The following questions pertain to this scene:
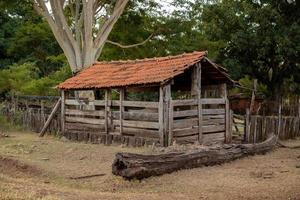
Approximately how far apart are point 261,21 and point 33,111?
12.1 meters

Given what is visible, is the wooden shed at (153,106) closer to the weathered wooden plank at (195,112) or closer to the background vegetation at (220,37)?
the weathered wooden plank at (195,112)

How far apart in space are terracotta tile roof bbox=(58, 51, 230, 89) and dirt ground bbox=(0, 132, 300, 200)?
248cm

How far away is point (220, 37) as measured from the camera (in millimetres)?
26969

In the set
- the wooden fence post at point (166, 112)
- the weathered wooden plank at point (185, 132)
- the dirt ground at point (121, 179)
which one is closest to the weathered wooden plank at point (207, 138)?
the weathered wooden plank at point (185, 132)

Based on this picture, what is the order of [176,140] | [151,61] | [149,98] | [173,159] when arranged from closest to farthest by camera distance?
1. [173,159]
2. [176,140]
3. [151,61]
4. [149,98]

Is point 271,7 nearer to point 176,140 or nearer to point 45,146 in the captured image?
point 176,140

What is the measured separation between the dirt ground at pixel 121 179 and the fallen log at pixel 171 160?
0.62 feet

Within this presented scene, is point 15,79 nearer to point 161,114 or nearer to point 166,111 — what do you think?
point 161,114

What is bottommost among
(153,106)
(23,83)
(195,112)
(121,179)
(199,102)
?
(121,179)

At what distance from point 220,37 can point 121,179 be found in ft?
54.5

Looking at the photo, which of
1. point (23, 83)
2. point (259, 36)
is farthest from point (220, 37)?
point (23, 83)

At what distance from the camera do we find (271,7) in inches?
997

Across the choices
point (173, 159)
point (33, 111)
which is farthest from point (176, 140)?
point (33, 111)

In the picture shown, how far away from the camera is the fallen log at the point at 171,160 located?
11.8 m
